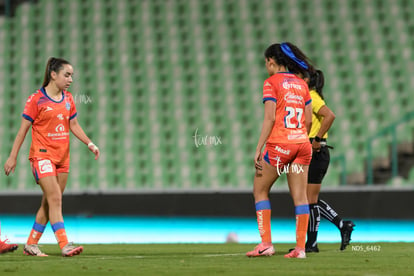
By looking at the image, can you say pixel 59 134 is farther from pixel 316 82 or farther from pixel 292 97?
pixel 316 82

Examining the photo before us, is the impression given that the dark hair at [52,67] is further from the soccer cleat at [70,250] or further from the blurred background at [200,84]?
the blurred background at [200,84]

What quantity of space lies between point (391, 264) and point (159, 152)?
10.3 meters

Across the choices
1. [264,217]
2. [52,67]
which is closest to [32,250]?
[52,67]

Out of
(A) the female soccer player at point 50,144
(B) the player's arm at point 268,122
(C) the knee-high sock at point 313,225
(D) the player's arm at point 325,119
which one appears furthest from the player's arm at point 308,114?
(A) the female soccer player at point 50,144

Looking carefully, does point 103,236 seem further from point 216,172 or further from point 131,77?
point 131,77

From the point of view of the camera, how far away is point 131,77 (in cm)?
1622

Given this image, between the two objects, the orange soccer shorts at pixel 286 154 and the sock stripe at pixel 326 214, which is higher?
the orange soccer shorts at pixel 286 154

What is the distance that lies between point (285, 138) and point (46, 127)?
2.08 metres

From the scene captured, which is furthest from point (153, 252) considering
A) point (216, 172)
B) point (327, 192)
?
point (216, 172)

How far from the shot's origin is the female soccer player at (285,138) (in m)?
5.63

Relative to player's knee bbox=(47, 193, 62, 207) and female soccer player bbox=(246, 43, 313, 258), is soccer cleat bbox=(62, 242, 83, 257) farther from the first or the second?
female soccer player bbox=(246, 43, 313, 258)

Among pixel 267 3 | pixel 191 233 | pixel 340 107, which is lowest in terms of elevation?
pixel 191 233

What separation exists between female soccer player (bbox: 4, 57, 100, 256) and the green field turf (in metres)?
0.29

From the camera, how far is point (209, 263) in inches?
214
